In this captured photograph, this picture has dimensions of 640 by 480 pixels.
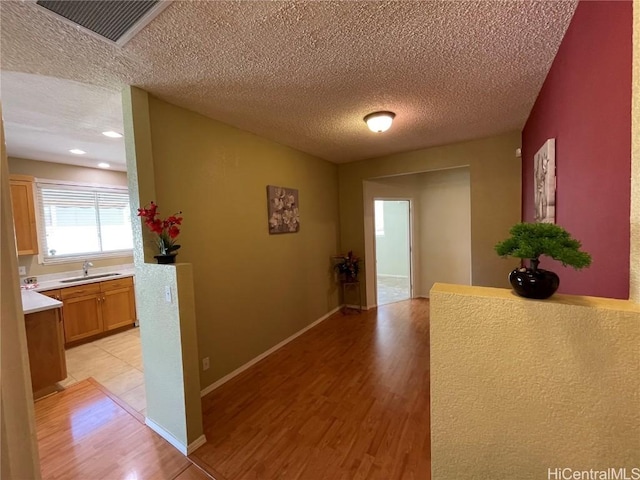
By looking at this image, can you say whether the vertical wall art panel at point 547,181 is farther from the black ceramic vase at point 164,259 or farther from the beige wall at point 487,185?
the black ceramic vase at point 164,259

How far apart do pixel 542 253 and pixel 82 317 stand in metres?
4.66

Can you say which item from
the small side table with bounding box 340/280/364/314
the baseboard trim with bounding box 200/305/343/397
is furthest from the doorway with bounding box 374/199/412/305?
the baseboard trim with bounding box 200/305/343/397

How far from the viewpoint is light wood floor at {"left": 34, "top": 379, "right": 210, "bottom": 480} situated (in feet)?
5.25

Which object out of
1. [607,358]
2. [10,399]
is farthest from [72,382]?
[607,358]

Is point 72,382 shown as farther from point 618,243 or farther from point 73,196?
point 618,243

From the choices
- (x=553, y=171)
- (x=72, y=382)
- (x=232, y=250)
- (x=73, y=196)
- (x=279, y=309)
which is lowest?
(x=72, y=382)

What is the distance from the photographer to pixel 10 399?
0.67 m

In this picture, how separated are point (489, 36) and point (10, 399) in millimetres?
2402

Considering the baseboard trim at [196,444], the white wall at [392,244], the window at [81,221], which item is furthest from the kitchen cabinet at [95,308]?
the white wall at [392,244]

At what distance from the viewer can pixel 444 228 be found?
15.9 feet

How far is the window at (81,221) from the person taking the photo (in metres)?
3.59

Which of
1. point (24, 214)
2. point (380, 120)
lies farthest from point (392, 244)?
point (24, 214)

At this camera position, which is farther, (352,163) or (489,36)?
(352,163)

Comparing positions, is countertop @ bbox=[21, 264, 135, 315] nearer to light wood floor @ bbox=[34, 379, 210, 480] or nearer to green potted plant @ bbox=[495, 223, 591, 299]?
light wood floor @ bbox=[34, 379, 210, 480]
